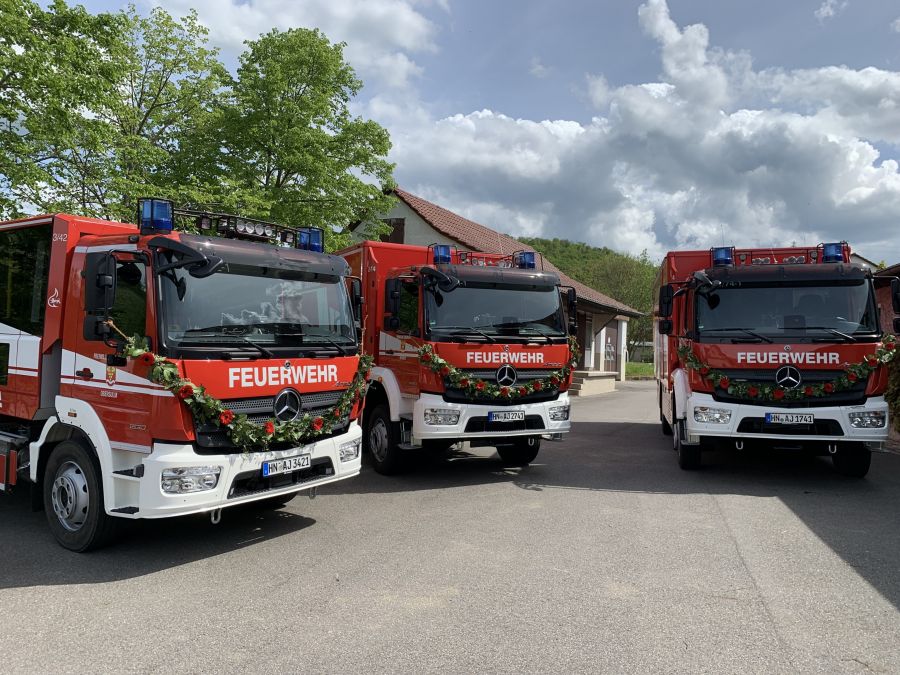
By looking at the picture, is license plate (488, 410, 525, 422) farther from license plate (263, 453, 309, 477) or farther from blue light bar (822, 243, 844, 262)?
blue light bar (822, 243, 844, 262)

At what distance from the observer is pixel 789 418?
7.66 m

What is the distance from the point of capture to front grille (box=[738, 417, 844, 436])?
24.9 ft

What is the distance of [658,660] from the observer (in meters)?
3.47

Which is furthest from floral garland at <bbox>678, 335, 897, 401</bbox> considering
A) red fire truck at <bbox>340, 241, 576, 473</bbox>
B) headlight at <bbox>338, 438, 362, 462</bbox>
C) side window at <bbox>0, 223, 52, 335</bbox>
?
side window at <bbox>0, 223, 52, 335</bbox>

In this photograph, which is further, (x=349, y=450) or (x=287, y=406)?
(x=349, y=450)

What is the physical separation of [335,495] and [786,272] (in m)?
5.91

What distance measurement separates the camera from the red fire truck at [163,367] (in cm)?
480

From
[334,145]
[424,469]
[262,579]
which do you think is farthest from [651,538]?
[334,145]

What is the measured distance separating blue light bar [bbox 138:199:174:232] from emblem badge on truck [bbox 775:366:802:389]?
660 centimetres

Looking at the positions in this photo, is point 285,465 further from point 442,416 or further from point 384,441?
point 384,441

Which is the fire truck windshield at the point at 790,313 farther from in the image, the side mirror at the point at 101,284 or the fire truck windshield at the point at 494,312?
the side mirror at the point at 101,284

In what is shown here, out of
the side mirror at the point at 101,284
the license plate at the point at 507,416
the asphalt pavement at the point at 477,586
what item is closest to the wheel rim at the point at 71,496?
the asphalt pavement at the point at 477,586

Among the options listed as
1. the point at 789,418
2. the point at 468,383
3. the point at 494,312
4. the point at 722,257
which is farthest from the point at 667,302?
the point at 468,383

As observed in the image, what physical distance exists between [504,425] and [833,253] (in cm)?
476
